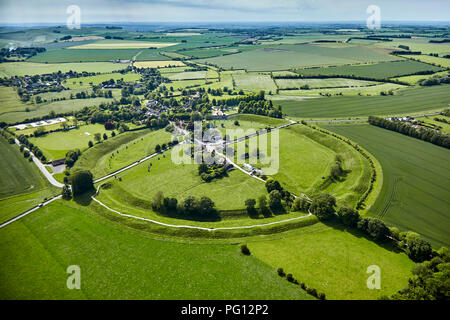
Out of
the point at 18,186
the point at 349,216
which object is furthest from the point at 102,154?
the point at 349,216

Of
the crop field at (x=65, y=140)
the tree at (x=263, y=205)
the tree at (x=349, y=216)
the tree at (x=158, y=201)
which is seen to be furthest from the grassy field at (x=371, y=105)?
the crop field at (x=65, y=140)

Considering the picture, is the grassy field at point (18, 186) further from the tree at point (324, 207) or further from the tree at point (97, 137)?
the tree at point (324, 207)

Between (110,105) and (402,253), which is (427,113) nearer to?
(402,253)

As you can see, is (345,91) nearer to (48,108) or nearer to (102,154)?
(102,154)

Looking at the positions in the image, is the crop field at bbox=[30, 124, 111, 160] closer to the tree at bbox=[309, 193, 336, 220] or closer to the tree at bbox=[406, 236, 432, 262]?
the tree at bbox=[309, 193, 336, 220]
